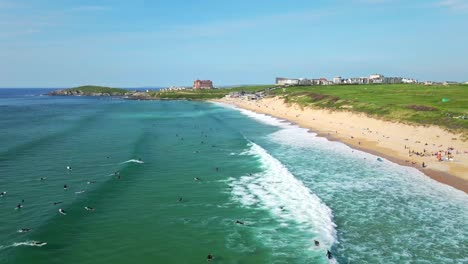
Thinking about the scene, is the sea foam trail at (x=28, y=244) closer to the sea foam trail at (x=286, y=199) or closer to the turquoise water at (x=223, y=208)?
the turquoise water at (x=223, y=208)

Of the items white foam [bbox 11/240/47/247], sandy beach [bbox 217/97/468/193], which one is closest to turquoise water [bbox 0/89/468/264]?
white foam [bbox 11/240/47/247]

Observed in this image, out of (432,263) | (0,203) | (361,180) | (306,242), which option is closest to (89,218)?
(0,203)

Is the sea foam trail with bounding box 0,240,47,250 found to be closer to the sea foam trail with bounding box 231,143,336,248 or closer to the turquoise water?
the turquoise water

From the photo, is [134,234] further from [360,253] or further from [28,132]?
[28,132]

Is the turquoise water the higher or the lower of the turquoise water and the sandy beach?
the lower

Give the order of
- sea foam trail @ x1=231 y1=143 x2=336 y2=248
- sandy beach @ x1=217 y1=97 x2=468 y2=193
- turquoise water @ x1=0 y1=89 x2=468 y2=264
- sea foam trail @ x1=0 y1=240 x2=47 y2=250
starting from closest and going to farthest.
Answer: turquoise water @ x1=0 y1=89 x2=468 y2=264, sea foam trail @ x1=0 y1=240 x2=47 y2=250, sea foam trail @ x1=231 y1=143 x2=336 y2=248, sandy beach @ x1=217 y1=97 x2=468 y2=193

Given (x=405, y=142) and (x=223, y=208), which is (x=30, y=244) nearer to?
(x=223, y=208)

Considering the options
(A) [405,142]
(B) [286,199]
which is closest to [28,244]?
(B) [286,199]
